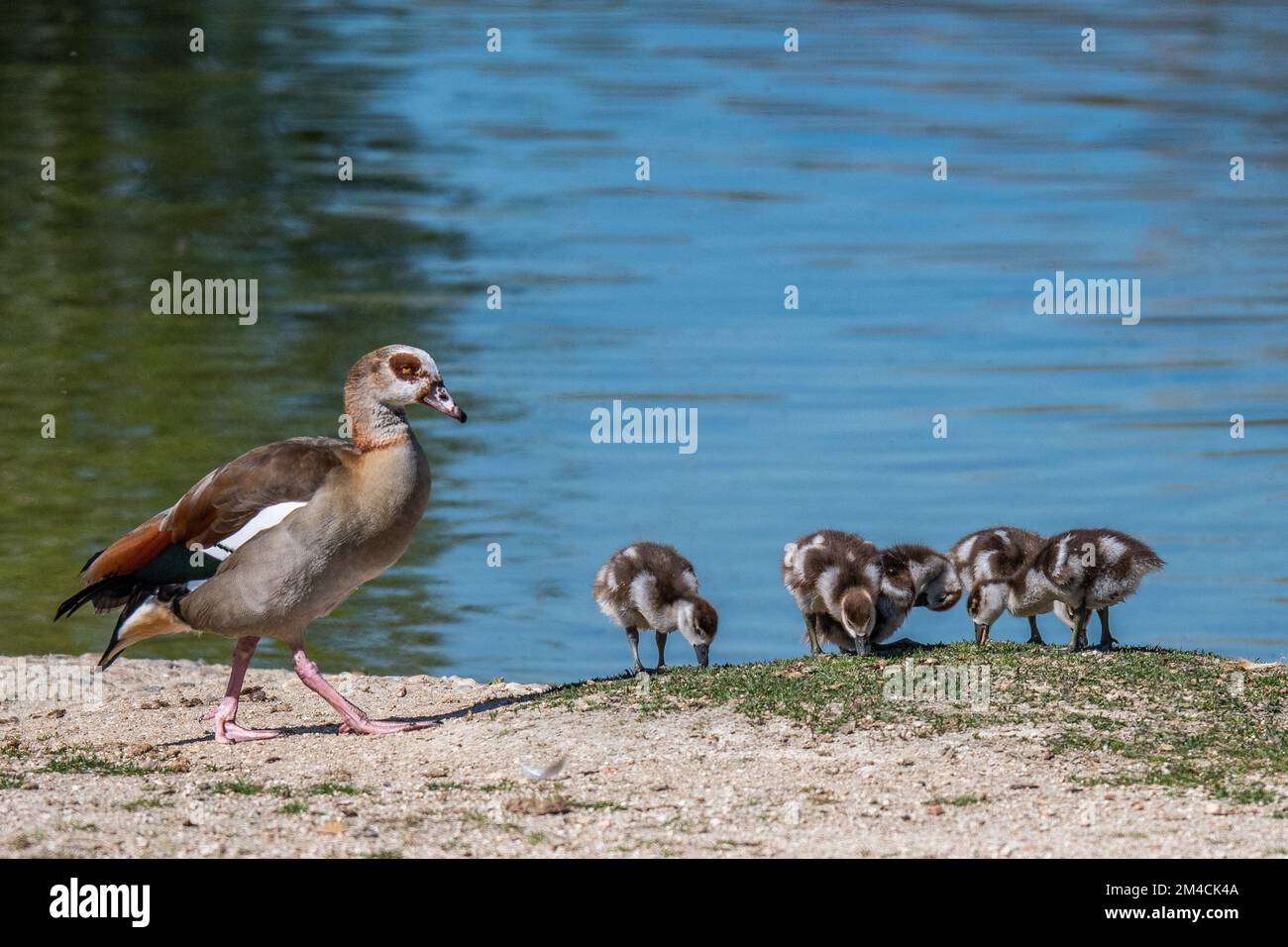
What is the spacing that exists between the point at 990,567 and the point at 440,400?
145 inches

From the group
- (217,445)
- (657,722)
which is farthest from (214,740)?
(217,445)

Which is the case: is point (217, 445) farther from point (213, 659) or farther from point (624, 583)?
point (624, 583)

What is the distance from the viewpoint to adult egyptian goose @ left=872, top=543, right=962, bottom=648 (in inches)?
452

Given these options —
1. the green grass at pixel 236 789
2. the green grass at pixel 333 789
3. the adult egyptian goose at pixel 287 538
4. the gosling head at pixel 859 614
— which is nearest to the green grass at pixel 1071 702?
the gosling head at pixel 859 614

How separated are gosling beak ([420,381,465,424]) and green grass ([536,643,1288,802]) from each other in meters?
1.57

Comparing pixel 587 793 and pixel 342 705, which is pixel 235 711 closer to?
pixel 342 705

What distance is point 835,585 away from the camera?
11.3m

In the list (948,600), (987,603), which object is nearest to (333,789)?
(987,603)

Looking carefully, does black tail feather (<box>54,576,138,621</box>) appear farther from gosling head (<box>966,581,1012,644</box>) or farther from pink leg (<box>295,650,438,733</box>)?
gosling head (<box>966,581,1012,644</box>)

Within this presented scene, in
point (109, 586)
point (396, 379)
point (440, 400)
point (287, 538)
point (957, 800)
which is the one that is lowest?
point (957, 800)

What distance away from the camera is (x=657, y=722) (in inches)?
368

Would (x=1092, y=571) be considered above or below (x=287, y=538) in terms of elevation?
below

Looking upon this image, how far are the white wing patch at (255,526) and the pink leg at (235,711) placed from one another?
1.76 feet

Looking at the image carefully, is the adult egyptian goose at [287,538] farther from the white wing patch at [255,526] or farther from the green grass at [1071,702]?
the green grass at [1071,702]
